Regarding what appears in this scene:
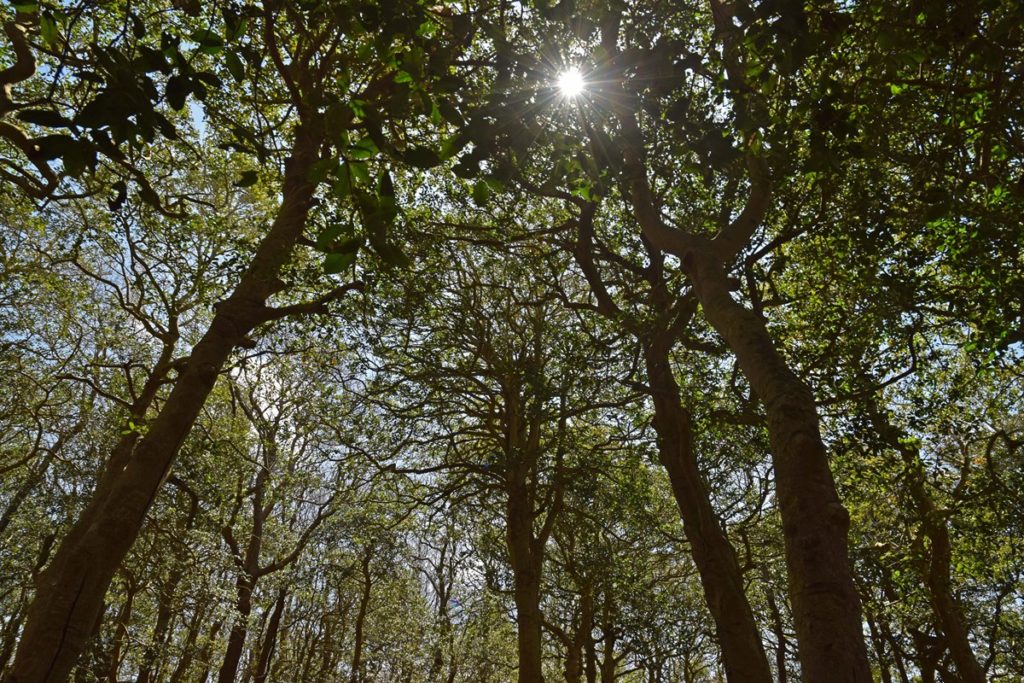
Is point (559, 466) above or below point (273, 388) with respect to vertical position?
below

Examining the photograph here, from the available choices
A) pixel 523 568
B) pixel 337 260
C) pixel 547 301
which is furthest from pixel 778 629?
pixel 337 260

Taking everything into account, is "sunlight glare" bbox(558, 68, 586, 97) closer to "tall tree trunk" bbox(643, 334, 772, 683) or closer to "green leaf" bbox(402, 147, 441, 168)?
"green leaf" bbox(402, 147, 441, 168)

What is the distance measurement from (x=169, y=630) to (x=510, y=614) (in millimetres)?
11234

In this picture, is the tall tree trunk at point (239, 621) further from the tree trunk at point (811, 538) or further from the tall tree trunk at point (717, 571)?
the tree trunk at point (811, 538)

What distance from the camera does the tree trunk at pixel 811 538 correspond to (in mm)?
2223

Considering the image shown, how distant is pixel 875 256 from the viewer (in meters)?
7.61

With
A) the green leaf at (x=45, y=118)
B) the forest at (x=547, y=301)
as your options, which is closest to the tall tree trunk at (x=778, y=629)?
the forest at (x=547, y=301)

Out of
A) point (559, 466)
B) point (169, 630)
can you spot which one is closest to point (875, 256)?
point (559, 466)

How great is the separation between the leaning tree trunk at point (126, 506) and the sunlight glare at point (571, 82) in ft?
5.91

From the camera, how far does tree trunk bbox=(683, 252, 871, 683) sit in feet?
7.29

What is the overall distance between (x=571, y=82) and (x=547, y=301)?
6.99 metres

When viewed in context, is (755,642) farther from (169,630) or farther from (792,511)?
(169,630)

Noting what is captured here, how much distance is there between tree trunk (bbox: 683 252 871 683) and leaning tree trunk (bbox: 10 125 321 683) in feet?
8.85

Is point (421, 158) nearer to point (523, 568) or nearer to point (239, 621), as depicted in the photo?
point (523, 568)
